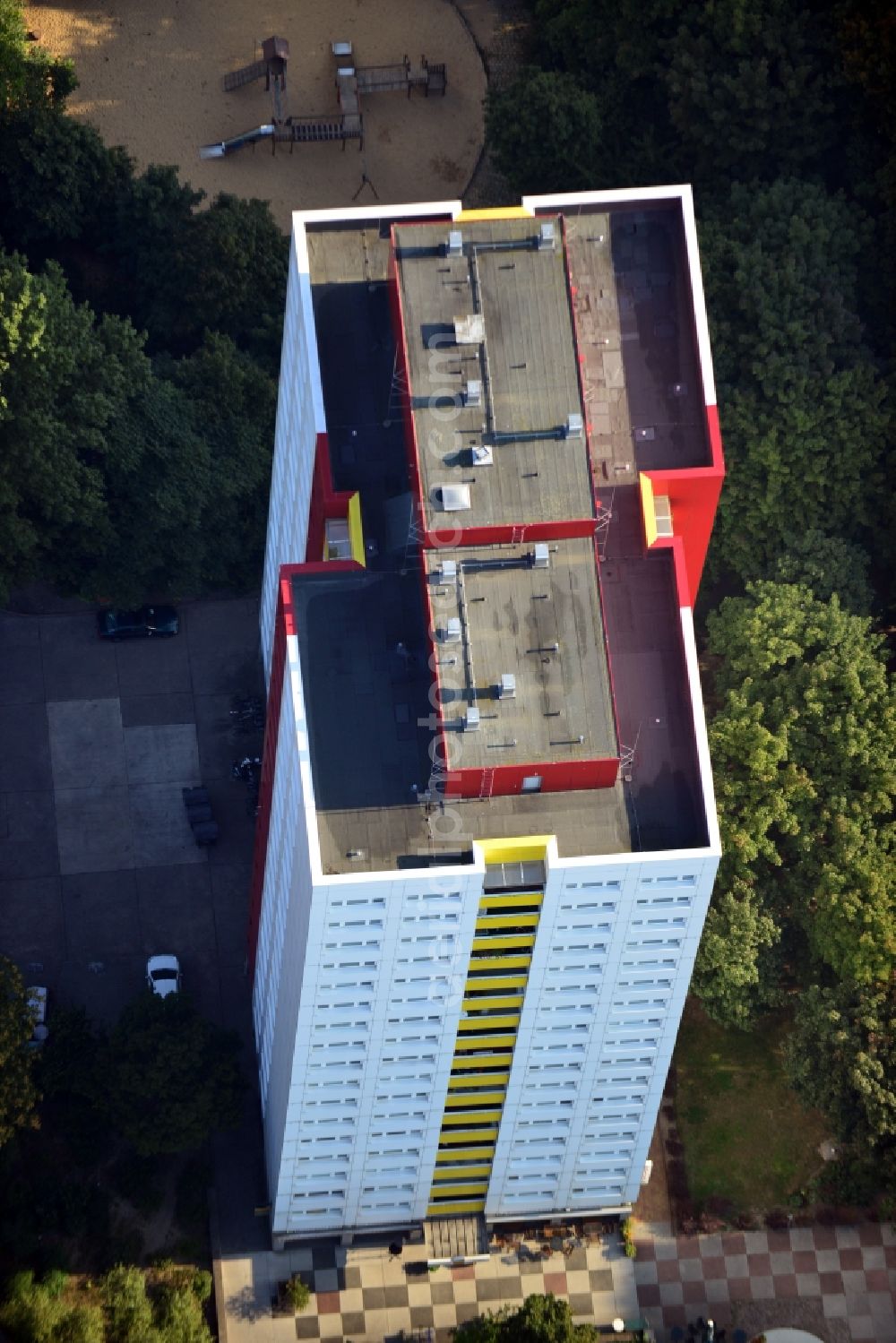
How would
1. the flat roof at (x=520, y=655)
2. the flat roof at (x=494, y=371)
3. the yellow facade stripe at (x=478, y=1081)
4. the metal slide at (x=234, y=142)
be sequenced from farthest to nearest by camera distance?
1. the metal slide at (x=234, y=142)
2. the yellow facade stripe at (x=478, y=1081)
3. the flat roof at (x=494, y=371)
4. the flat roof at (x=520, y=655)

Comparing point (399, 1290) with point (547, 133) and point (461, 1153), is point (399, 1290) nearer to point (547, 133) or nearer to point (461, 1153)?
point (461, 1153)

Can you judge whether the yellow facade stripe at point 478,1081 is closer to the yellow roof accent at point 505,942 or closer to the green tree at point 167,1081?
the yellow roof accent at point 505,942

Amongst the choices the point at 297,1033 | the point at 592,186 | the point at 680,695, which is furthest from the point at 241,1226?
the point at 592,186

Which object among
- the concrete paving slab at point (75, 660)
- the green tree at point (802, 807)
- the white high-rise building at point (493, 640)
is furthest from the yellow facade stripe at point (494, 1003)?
the concrete paving slab at point (75, 660)

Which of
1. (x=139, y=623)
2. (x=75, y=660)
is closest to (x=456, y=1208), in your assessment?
(x=139, y=623)

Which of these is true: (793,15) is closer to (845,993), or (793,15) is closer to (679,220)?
(679,220)

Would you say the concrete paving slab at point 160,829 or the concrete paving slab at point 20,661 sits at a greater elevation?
the concrete paving slab at point 20,661

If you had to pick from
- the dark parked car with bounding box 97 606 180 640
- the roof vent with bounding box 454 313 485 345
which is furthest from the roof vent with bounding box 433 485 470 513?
the dark parked car with bounding box 97 606 180 640

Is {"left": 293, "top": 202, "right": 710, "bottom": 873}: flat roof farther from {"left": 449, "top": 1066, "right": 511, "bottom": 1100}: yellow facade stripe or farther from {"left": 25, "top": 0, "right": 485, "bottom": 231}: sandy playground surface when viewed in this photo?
{"left": 25, "top": 0, "right": 485, "bottom": 231}: sandy playground surface
